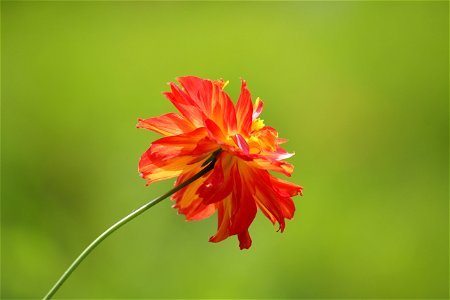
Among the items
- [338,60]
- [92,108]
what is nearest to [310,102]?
[338,60]

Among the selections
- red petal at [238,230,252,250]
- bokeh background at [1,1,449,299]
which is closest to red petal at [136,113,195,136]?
red petal at [238,230,252,250]

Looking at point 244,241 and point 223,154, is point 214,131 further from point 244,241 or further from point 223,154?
point 244,241

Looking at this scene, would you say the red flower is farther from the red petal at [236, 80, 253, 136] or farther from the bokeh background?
the bokeh background

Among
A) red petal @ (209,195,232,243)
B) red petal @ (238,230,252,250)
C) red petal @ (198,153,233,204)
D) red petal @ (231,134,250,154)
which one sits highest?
red petal @ (231,134,250,154)

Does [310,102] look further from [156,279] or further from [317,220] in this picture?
[156,279]

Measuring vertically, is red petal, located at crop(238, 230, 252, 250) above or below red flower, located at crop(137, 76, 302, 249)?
below

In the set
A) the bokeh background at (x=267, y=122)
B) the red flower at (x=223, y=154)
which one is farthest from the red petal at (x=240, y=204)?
the bokeh background at (x=267, y=122)

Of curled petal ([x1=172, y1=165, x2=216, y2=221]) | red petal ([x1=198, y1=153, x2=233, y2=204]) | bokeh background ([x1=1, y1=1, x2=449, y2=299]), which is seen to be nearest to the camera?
red petal ([x1=198, y1=153, x2=233, y2=204])

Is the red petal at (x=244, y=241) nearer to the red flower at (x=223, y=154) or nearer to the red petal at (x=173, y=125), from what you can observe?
the red flower at (x=223, y=154)
